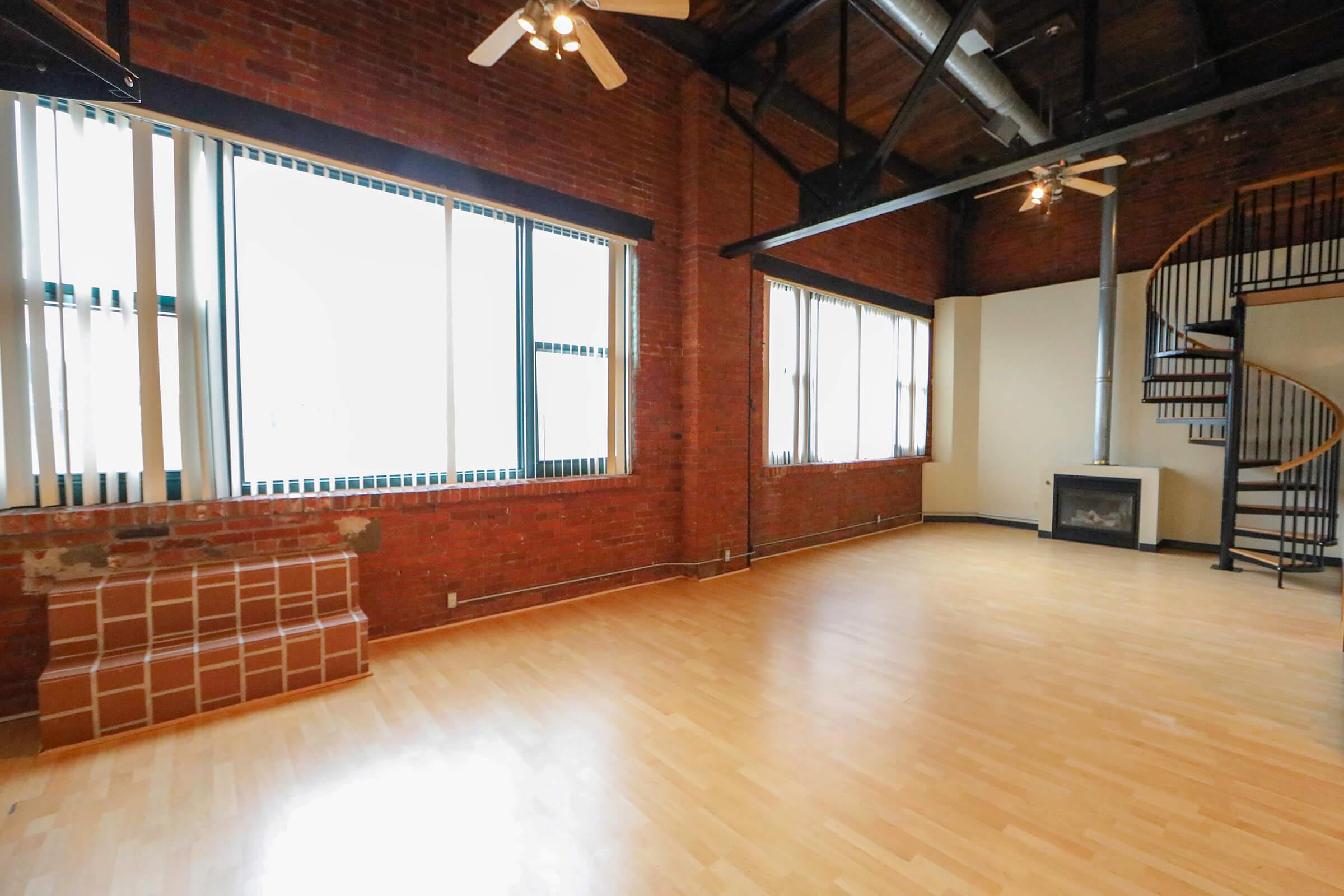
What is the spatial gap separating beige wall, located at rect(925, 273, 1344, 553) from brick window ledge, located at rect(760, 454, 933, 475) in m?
0.66

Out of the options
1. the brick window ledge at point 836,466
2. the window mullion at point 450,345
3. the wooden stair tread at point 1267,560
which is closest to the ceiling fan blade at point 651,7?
the window mullion at point 450,345

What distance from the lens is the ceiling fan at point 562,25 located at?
2.59 m

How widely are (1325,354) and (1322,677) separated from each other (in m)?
4.44

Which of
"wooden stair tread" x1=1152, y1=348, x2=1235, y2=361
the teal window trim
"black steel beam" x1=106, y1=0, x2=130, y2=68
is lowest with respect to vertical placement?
the teal window trim

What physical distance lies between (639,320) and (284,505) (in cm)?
287

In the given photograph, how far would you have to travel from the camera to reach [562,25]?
2598 mm

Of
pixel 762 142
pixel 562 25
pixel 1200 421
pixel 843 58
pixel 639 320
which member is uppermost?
pixel 843 58

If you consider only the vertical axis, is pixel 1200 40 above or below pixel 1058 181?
above

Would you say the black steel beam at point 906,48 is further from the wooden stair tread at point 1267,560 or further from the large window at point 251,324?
the wooden stair tread at point 1267,560

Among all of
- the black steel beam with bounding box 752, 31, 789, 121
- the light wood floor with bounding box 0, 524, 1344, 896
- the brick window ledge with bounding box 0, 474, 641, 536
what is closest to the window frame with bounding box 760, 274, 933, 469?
the black steel beam with bounding box 752, 31, 789, 121

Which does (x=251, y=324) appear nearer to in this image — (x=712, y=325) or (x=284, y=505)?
(x=284, y=505)

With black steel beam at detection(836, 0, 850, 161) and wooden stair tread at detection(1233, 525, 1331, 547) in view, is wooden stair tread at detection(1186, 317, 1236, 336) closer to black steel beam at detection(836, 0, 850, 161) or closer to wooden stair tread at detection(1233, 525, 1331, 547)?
wooden stair tread at detection(1233, 525, 1331, 547)

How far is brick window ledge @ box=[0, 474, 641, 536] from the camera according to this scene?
2475 mm

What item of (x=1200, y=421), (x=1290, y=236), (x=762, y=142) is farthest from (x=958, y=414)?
(x=762, y=142)
